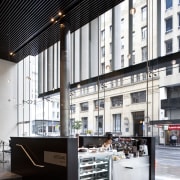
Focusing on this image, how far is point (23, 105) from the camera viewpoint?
16.4 metres

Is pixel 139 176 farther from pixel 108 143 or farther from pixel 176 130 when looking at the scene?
pixel 176 130

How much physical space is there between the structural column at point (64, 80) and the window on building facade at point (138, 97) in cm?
286

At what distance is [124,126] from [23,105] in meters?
8.98

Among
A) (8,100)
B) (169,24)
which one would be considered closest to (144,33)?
(169,24)

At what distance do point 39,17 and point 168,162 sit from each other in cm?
636

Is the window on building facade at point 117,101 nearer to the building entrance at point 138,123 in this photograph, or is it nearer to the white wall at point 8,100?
the building entrance at point 138,123

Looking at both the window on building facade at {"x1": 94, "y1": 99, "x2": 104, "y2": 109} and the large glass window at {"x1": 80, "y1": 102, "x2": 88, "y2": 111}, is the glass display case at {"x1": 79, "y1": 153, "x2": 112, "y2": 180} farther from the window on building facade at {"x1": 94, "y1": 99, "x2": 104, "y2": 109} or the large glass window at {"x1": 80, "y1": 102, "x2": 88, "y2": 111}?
the large glass window at {"x1": 80, "y1": 102, "x2": 88, "y2": 111}

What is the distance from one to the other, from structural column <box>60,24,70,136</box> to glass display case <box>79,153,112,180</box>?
4.87 m

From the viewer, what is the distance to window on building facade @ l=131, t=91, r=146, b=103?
807 centimetres

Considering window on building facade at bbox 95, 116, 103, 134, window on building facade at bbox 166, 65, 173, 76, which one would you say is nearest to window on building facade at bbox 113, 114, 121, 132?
window on building facade at bbox 95, 116, 103, 134

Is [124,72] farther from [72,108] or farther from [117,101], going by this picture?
Result: [72,108]

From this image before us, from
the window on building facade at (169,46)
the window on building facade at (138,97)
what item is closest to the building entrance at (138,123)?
the window on building facade at (138,97)

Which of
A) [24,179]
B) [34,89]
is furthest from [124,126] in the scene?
[34,89]

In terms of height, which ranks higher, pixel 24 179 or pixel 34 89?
pixel 34 89
